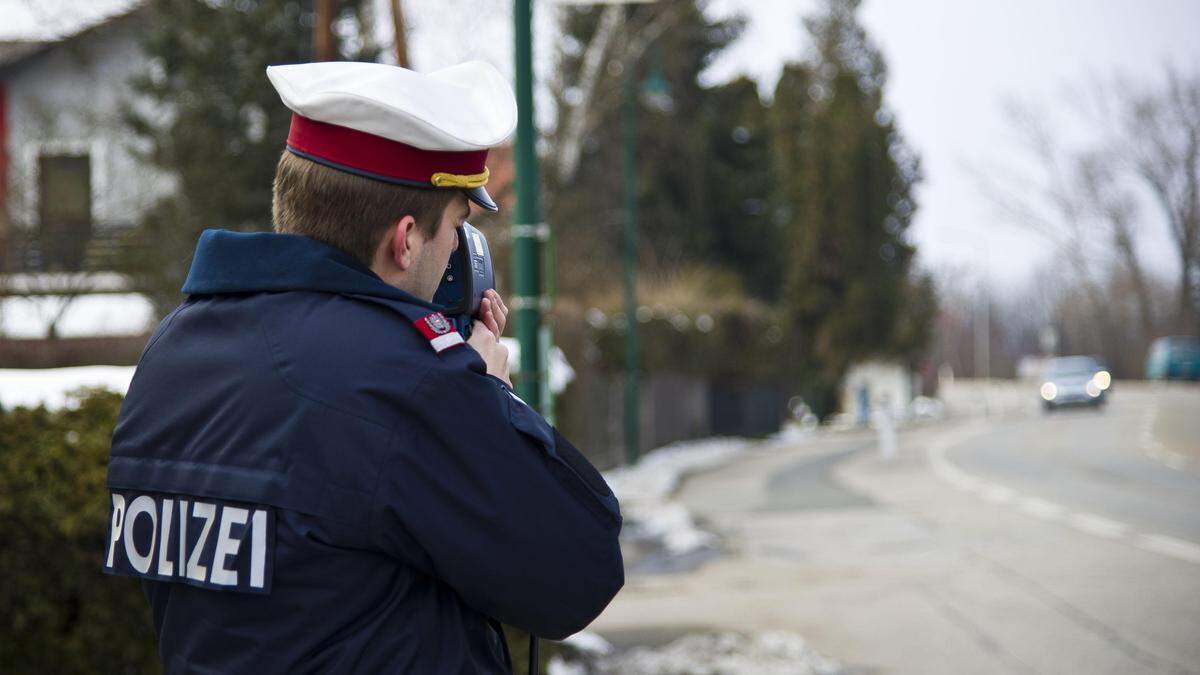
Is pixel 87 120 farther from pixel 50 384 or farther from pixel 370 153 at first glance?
pixel 370 153

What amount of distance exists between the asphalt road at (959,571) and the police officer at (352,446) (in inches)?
212

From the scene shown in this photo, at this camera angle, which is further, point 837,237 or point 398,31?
point 837,237

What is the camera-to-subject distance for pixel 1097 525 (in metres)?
12.0

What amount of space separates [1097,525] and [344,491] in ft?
37.6

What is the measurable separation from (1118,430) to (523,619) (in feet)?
90.6

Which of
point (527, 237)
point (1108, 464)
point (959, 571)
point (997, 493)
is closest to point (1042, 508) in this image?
point (997, 493)

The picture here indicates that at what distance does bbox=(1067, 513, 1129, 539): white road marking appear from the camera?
37.6 feet

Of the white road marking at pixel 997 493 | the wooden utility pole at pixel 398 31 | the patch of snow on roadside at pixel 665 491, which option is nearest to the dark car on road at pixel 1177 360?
the patch of snow on roadside at pixel 665 491

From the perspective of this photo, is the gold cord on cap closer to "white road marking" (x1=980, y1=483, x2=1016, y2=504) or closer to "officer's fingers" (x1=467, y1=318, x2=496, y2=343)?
"officer's fingers" (x1=467, y1=318, x2=496, y2=343)

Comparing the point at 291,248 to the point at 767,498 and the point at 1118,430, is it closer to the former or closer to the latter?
the point at 767,498

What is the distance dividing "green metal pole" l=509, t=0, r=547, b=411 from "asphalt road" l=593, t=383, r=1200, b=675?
184 cm

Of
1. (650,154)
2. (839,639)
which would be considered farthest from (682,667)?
(650,154)

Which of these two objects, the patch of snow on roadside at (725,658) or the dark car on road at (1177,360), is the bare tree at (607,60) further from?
the dark car on road at (1177,360)

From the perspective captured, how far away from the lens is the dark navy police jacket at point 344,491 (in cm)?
175
